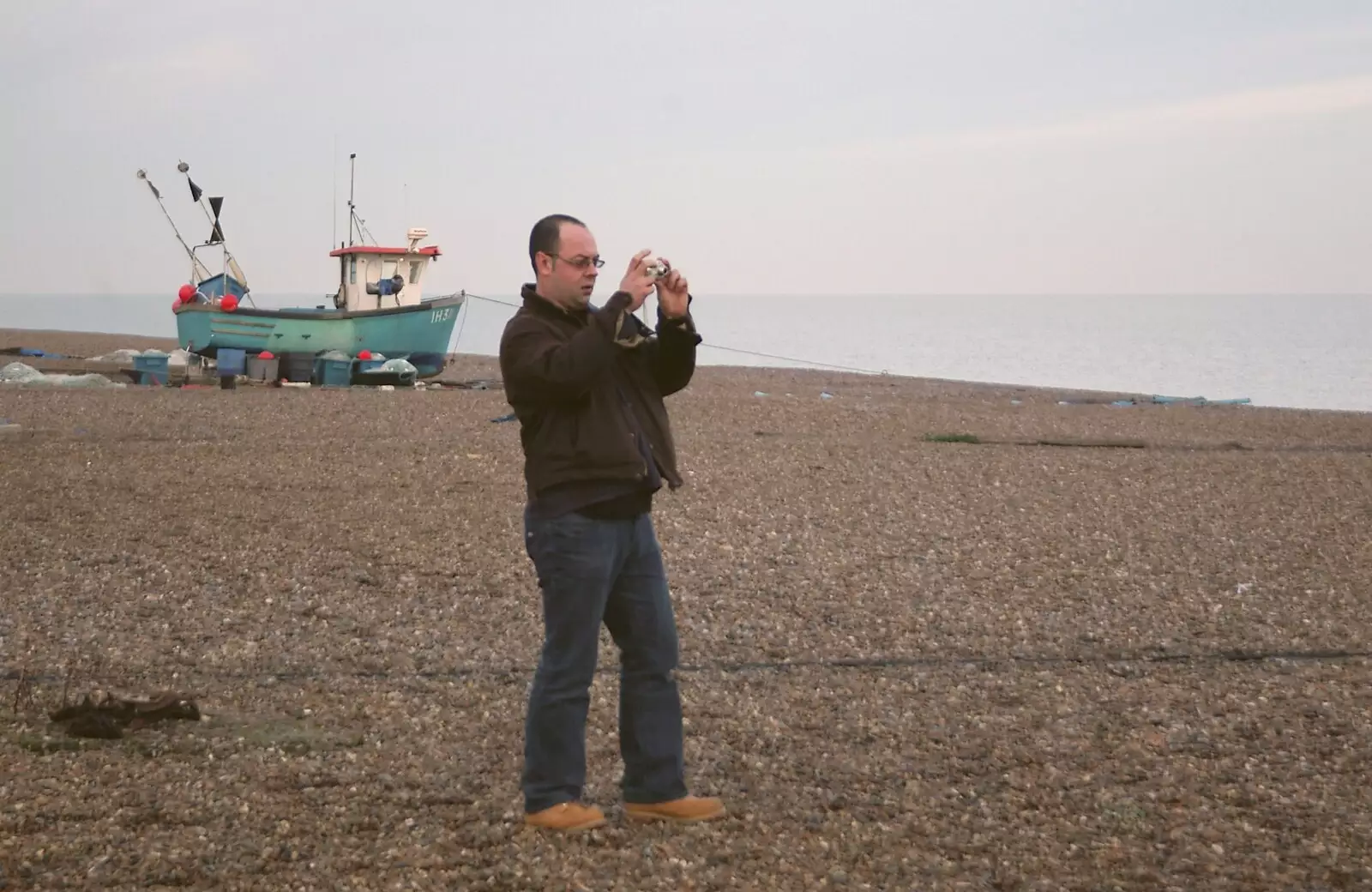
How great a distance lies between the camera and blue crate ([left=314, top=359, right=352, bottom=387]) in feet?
77.2

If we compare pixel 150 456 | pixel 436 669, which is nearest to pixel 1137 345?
A: pixel 150 456

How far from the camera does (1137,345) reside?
253 feet

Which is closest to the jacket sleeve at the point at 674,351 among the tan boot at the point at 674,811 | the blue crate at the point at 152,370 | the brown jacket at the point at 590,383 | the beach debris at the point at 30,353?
the brown jacket at the point at 590,383

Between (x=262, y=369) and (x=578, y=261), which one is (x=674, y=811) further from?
(x=262, y=369)

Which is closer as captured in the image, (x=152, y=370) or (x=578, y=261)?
(x=578, y=261)

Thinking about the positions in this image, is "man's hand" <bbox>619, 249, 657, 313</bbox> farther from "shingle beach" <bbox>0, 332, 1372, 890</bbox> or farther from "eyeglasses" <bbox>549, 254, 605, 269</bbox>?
"shingle beach" <bbox>0, 332, 1372, 890</bbox>

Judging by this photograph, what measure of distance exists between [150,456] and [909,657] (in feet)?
28.3

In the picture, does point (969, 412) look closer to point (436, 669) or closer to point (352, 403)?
point (352, 403)

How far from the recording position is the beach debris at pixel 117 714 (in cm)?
566

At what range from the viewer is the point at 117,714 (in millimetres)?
5781

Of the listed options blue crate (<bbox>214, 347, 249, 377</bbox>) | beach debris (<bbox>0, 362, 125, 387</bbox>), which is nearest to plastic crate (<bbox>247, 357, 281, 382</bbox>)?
blue crate (<bbox>214, 347, 249, 377</bbox>)

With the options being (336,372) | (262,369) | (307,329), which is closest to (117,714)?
(336,372)

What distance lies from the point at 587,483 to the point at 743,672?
109 inches

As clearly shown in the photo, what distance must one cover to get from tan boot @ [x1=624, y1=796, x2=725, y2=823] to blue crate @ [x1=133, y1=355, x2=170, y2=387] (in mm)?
19942
